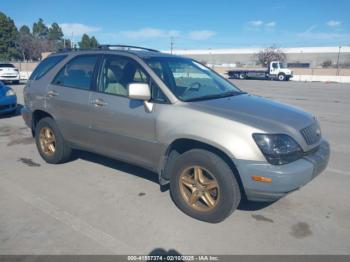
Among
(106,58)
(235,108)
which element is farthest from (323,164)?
(106,58)

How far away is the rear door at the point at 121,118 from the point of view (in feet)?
12.8

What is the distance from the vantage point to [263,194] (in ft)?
10.5

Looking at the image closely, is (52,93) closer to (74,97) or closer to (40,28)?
(74,97)

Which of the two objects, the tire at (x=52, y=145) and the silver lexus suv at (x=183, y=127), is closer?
the silver lexus suv at (x=183, y=127)

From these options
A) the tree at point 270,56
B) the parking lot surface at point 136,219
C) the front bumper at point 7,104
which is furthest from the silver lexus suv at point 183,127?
the tree at point 270,56

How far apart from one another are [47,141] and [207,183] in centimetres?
316

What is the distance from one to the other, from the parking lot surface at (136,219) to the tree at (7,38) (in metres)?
72.3

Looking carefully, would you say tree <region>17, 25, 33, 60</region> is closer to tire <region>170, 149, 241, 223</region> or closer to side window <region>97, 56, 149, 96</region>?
side window <region>97, 56, 149, 96</region>

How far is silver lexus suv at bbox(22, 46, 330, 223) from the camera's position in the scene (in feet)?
10.4

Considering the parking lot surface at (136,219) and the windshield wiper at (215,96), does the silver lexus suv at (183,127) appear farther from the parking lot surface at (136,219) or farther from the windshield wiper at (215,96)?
the parking lot surface at (136,219)

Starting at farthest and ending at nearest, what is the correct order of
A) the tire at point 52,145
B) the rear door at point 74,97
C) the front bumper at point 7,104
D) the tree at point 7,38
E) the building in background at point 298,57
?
the building in background at point 298,57, the tree at point 7,38, the front bumper at point 7,104, the tire at point 52,145, the rear door at point 74,97

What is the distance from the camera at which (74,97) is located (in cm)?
466

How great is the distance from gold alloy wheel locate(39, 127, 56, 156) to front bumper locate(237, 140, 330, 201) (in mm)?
3424

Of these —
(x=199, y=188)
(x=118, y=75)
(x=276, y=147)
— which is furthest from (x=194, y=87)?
(x=276, y=147)
